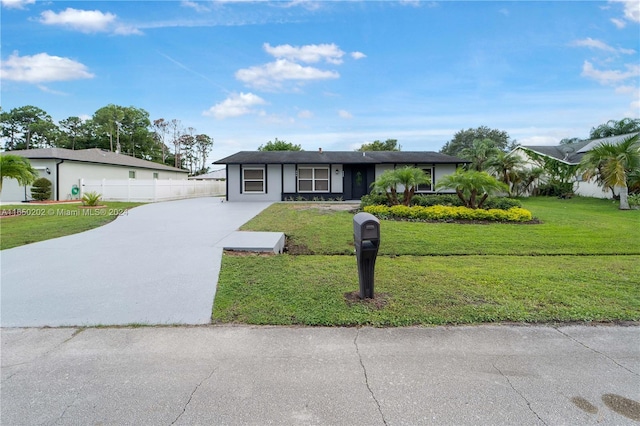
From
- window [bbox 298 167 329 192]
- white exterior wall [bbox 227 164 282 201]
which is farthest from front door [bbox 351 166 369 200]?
white exterior wall [bbox 227 164 282 201]

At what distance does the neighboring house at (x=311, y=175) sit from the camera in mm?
19844

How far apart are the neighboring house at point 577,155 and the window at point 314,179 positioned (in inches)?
553

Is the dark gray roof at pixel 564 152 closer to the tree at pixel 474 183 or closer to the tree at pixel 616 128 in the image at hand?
the tree at pixel 616 128

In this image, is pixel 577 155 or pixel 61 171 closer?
pixel 61 171

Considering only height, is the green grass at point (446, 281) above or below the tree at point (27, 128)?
below

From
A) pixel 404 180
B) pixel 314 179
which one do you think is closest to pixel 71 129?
pixel 314 179

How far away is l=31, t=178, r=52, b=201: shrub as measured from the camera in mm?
18422

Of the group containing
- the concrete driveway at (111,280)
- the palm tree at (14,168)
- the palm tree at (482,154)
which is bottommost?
the concrete driveway at (111,280)

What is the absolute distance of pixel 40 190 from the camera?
18.5 meters

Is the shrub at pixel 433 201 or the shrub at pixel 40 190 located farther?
the shrub at pixel 40 190

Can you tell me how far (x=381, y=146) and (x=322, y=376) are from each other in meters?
45.6

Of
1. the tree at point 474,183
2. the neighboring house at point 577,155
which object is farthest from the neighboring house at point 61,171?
the neighboring house at point 577,155

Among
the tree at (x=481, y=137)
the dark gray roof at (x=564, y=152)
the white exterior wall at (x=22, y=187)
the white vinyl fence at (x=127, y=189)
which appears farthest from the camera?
the tree at (x=481, y=137)

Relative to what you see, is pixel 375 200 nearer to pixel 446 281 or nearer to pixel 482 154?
pixel 446 281
